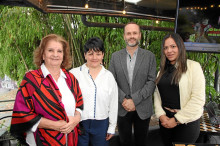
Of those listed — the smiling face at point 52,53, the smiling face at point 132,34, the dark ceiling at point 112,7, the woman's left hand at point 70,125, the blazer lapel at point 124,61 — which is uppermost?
the dark ceiling at point 112,7

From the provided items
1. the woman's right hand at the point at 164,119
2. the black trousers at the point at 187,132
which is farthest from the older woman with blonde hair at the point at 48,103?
the black trousers at the point at 187,132

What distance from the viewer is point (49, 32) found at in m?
2.87

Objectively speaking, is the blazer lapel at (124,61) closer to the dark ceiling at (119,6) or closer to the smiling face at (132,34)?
the smiling face at (132,34)

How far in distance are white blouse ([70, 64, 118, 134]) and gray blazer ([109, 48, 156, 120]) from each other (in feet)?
0.81

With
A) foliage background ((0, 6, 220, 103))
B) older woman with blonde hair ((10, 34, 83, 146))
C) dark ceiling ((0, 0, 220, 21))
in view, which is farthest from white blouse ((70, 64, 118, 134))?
foliage background ((0, 6, 220, 103))

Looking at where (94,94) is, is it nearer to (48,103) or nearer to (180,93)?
(48,103)

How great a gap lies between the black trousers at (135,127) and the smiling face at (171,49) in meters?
0.71

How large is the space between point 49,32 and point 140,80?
1.85 m

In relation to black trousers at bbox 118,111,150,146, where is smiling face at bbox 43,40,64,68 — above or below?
above

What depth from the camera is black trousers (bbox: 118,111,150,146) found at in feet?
6.28

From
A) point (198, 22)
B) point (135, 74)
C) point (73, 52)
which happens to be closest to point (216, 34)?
point (198, 22)

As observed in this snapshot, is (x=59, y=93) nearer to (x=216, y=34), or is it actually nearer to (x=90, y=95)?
(x=90, y=95)

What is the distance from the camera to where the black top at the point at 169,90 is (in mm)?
1633

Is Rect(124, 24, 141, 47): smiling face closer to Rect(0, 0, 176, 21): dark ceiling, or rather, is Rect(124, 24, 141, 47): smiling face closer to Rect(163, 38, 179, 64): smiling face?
Rect(163, 38, 179, 64): smiling face
